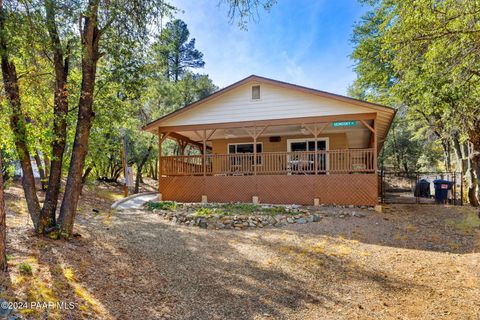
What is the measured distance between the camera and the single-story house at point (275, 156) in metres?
10.1

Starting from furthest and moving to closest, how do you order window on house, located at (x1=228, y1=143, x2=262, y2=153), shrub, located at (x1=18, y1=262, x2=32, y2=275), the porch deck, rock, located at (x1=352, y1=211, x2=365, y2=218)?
1. window on house, located at (x1=228, y1=143, x2=262, y2=153)
2. the porch deck
3. rock, located at (x1=352, y1=211, x2=365, y2=218)
4. shrub, located at (x1=18, y1=262, x2=32, y2=275)

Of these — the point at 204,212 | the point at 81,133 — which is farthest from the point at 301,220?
the point at 81,133

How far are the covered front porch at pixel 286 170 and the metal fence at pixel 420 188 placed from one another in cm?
235

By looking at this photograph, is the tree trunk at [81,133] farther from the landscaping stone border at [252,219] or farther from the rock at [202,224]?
the landscaping stone border at [252,219]

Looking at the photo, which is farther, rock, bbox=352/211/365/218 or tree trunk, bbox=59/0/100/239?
rock, bbox=352/211/365/218

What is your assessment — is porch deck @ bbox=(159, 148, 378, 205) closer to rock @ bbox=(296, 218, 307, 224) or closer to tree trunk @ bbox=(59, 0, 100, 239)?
rock @ bbox=(296, 218, 307, 224)

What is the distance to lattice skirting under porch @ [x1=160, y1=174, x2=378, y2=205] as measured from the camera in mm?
9961

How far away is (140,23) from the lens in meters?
5.22

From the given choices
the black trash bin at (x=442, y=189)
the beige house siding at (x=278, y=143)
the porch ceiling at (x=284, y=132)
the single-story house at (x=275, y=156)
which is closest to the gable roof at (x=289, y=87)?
the single-story house at (x=275, y=156)

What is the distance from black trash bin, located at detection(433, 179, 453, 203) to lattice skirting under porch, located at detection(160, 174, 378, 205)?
169 inches

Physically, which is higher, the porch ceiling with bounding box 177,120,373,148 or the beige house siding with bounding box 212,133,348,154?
the porch ceiling with bounding box 177,120,373,148

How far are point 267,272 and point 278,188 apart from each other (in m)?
6.18

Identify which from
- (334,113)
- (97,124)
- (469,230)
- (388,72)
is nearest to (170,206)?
(97,124)

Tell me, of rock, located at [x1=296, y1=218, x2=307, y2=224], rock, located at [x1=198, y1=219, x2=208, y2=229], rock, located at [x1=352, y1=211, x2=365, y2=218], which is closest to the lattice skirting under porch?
rock, located at [x1=352, y1=211, x2=365, y2=218]
